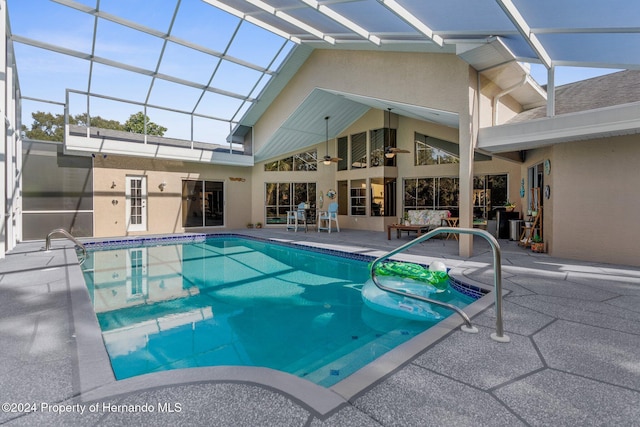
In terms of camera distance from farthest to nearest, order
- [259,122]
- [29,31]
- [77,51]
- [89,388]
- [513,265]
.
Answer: [259,122], [77,51], [29,31], [513,265], [89,388]

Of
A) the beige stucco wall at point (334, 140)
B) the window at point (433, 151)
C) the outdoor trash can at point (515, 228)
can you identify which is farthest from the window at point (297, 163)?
the outdoor trash can at point (515, 228)

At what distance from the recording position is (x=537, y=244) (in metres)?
7.70

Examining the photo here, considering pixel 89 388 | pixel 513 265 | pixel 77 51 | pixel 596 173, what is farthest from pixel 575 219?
pixel 77 51

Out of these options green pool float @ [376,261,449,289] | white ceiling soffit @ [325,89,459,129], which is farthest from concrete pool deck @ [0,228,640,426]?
white ceiling soffit @ [325,89,459,129]

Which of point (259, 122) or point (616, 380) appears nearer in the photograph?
point (616, 380)

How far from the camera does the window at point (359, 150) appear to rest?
13.2m

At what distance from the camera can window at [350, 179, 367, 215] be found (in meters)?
13.2

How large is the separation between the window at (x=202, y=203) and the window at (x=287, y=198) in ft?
6.69

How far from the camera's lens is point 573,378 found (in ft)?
7.01

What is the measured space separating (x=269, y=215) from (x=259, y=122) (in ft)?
13.0

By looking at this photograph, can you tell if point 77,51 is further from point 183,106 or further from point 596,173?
point 596,173

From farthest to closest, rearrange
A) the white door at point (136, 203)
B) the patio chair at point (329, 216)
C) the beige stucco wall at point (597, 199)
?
the patio chair at point (329, 216)
the white door at point (136, 203)
the beige stucco wall at point (597, 199)

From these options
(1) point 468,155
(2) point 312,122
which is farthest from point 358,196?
(1) point 468,155

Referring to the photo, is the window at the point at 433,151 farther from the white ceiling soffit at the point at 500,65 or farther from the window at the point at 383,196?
the white ceiling soffit at the point at 500,65
